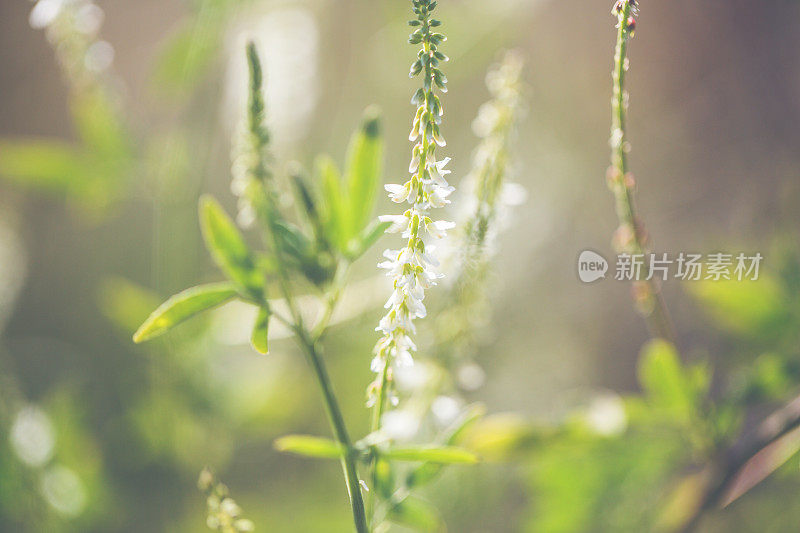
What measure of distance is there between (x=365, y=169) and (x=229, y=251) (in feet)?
0.27

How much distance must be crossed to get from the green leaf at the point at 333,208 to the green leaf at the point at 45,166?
15.4 inches

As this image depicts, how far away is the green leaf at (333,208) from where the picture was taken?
1.07 feet

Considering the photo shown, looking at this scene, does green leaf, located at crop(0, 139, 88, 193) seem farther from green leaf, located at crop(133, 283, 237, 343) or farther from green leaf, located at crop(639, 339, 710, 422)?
green leaf, located at crop(639, 339, 710, 422)

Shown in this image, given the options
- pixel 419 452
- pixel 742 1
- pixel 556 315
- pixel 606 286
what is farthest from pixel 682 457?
pixel 742 1

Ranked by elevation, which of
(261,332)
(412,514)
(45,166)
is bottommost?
(412,514)

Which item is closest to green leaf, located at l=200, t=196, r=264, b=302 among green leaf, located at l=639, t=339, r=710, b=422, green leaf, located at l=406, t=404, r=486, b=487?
green leaf, located at l=406, t=404, r=486, b=487

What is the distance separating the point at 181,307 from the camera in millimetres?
277

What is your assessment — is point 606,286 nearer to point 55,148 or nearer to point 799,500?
point 799,500

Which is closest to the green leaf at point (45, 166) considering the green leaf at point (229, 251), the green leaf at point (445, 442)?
the green leaf at point (229, 251)

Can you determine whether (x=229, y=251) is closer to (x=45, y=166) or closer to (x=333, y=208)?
(x=333, y=208)

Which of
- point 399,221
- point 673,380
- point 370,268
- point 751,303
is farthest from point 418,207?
point 370,268

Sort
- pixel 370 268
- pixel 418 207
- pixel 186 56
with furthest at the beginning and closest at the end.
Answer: pixel 370 268 → pixel 186 56 → pixel 418 207

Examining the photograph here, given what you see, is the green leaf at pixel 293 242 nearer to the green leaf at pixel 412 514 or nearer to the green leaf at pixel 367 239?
the green leaf at pixel 367 239

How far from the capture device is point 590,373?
108 centimetres
